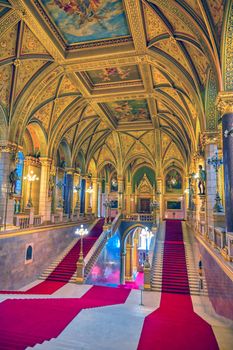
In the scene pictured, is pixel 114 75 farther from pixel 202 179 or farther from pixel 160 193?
pixel 160 193

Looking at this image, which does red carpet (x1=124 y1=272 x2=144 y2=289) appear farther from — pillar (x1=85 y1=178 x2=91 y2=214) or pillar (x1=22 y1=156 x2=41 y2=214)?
pillar (x1=22 y1=156 x2=41 y2=214)

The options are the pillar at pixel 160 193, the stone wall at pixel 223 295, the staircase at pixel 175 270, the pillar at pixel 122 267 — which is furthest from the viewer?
the pillar at pixel 160 193

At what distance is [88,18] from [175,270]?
1225cm

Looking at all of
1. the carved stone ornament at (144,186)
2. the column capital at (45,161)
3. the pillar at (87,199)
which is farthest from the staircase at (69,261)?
the carved stone ornament at (144,186)

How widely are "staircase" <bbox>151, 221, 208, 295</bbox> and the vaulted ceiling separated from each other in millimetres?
6622

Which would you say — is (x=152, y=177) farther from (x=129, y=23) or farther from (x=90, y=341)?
(x=90, y=341)

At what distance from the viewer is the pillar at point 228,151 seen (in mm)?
6707

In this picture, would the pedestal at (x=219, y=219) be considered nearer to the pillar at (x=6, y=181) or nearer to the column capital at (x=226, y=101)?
the column capital at (x=226, y=101)

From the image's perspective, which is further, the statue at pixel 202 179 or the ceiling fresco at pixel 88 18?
the statue at pixel 202 179

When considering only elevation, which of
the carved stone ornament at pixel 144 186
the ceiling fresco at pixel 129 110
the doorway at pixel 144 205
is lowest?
the doorway at pixel 144 205

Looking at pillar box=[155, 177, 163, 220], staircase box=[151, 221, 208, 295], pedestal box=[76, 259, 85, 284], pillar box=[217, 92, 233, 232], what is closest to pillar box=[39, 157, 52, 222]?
pedestal box=[76, 259, 85, 284]

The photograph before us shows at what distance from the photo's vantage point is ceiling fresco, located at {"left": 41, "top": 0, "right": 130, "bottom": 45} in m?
8.91

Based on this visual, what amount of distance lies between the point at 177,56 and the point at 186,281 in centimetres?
1026

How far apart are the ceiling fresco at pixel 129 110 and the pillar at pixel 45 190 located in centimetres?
618
